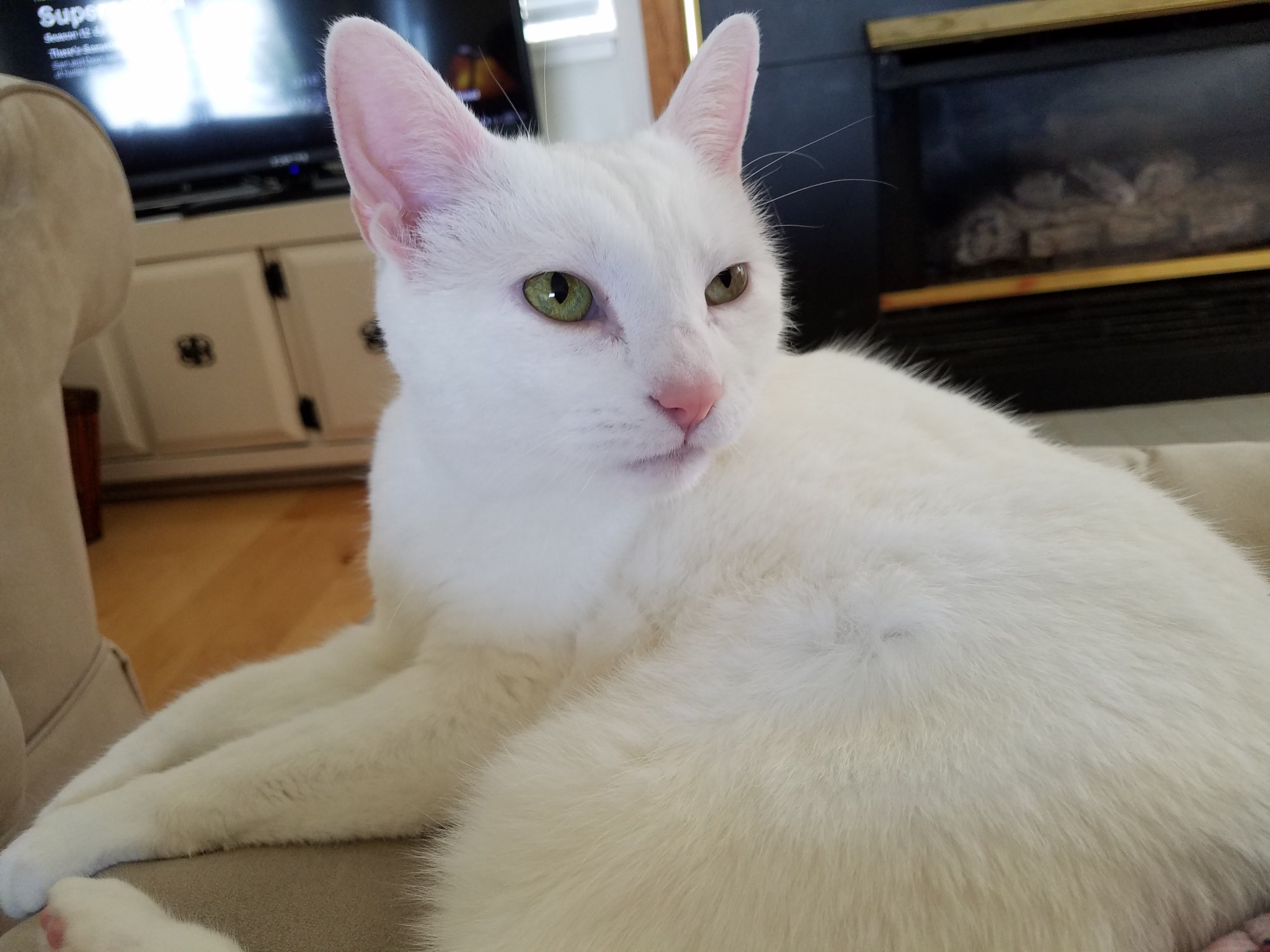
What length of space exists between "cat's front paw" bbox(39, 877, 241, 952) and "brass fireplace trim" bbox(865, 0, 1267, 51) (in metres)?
2.26

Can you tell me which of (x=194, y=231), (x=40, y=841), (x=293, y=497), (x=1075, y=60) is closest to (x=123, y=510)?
(x=293, y=497)

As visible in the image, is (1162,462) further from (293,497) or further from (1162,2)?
(293,497)

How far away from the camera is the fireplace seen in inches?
90.2

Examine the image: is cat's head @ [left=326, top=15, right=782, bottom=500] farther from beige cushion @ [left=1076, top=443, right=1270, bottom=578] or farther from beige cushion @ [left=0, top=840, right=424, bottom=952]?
beige cushion @ [left=1076, top=443, right=1270, bottom=578]

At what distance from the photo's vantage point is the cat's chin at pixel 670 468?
0.71 m

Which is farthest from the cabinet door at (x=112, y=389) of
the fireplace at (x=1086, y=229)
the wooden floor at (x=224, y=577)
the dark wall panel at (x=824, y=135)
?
the fireplace at (x=1086, y=229)

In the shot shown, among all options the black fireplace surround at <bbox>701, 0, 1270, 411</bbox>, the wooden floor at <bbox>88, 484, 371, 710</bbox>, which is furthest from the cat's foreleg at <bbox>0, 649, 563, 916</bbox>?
the black fireplace surround at <bbox>701, 0, 1270, 411</bbox>

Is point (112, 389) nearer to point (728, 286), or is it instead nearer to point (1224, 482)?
point (728, 286)

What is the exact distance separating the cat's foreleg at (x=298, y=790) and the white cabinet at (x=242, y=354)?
5.79 ft

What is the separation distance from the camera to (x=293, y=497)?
2666mm

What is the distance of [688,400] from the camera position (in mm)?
657

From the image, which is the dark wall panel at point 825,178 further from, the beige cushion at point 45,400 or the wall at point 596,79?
the beige cushion at point 45,400

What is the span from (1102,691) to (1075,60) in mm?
2145

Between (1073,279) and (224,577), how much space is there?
2510 mm
